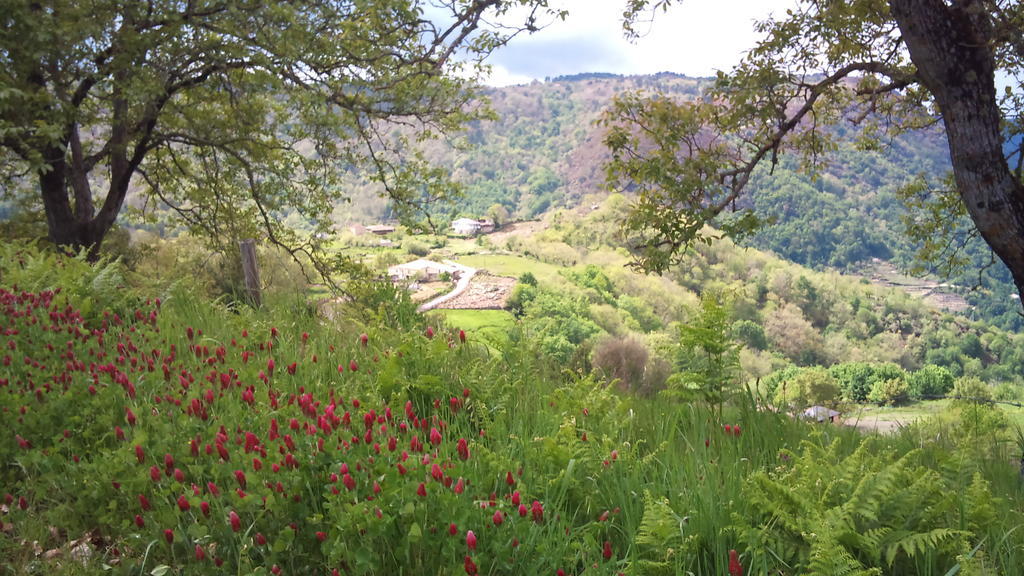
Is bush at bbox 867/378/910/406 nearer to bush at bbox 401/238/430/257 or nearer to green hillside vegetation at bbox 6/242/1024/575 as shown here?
green hillside vegetation at bbox 6/242/1024/575

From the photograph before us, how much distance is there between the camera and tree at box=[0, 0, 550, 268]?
8.27m

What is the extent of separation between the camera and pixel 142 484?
9.00 ft

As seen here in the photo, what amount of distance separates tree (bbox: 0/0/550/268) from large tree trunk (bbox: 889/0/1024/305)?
4.88 metres

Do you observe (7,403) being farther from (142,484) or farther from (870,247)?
(870,247)

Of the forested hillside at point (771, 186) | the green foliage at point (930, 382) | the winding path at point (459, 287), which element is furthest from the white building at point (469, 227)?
the green foliage at point (930, 382)

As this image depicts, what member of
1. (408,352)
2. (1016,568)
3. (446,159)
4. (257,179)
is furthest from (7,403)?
(446,159)

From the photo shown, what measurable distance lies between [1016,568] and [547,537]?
1.63 metres

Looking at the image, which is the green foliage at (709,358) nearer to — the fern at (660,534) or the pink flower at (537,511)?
the fern at (660,534)

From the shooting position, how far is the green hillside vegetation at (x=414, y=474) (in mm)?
2338

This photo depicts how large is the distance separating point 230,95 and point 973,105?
10.2 m

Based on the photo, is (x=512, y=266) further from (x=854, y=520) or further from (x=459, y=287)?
(x=854, y=520)

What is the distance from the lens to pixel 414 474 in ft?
8.18

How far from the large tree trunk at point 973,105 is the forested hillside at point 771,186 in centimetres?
6749

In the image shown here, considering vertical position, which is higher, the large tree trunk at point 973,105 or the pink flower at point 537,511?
the large tree trunk at point 973,105
